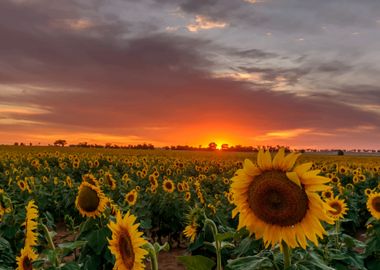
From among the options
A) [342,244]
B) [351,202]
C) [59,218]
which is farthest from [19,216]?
[351,202]

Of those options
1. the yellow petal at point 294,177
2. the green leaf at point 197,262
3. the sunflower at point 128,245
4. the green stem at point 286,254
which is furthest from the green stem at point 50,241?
the yellow petal at point 294,177

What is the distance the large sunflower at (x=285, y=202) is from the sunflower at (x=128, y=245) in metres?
0.65

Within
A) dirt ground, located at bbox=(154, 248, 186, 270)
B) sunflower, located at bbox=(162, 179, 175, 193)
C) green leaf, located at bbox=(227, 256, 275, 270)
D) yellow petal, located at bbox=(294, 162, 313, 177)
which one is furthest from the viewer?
sunflower, located at bbox=(162, 179, 175, 193)

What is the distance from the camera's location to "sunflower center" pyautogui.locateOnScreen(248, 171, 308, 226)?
9.58 feet

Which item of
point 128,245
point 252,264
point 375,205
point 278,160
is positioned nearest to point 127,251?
point 128,245

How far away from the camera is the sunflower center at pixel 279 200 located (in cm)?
292

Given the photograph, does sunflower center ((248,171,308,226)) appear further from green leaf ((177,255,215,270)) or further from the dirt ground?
the dirt ground

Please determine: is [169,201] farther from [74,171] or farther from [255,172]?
[74,171]

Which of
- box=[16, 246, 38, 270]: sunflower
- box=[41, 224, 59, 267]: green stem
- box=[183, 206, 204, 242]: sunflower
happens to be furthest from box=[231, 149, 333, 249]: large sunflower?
box=[183, 206, 204, 242]: sunflower

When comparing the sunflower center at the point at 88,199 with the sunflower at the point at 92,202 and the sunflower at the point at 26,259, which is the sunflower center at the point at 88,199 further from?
the sunflower at the point at 26,259

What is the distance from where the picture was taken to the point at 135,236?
3.04m

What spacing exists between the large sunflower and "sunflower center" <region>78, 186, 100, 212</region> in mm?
3142

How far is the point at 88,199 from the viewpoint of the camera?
5.91 metres

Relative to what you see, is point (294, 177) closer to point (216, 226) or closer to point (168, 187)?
point (216, 226)
